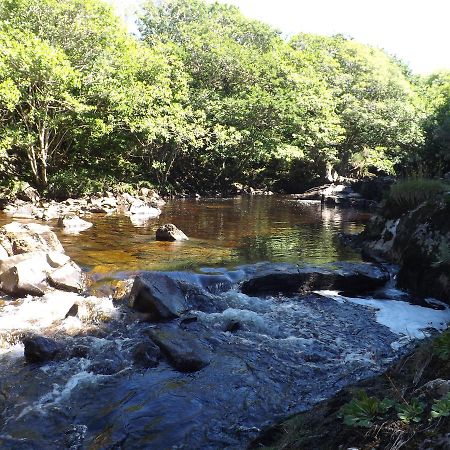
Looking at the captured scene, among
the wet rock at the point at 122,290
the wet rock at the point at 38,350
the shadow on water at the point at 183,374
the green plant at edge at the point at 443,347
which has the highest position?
the green plant at edge at the point at 443,347

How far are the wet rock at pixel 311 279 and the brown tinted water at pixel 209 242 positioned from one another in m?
1.37

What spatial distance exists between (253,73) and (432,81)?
33.7 meters

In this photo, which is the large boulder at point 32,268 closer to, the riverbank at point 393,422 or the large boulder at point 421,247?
the riverbank at point 393,422

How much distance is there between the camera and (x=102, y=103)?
925 inches

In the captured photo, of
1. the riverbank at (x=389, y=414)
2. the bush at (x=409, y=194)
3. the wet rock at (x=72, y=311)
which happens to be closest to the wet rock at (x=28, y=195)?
the wet rock at (x=72, y=311)

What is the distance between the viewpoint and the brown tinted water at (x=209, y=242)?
10289 millimetres

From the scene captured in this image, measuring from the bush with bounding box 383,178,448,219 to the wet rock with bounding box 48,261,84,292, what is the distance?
8.18 m

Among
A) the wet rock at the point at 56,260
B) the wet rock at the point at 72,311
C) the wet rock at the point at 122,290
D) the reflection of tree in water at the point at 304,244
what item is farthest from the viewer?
the reflection of tree in water at the point at 304,244

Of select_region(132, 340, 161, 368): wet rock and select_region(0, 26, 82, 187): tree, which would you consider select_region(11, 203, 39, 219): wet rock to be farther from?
select_region(132, 340, 161, 368): wet rock

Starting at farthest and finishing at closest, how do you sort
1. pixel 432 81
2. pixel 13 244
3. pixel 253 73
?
pixel 432 81
pixel 253 73
pixel 13 244

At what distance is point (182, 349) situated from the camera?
569cm

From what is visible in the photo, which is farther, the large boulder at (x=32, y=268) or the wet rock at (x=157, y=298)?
the large boulder at (x=32, y=268)

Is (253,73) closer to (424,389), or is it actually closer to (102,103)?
(102,103)

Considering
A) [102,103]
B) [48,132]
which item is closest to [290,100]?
[102,103]
